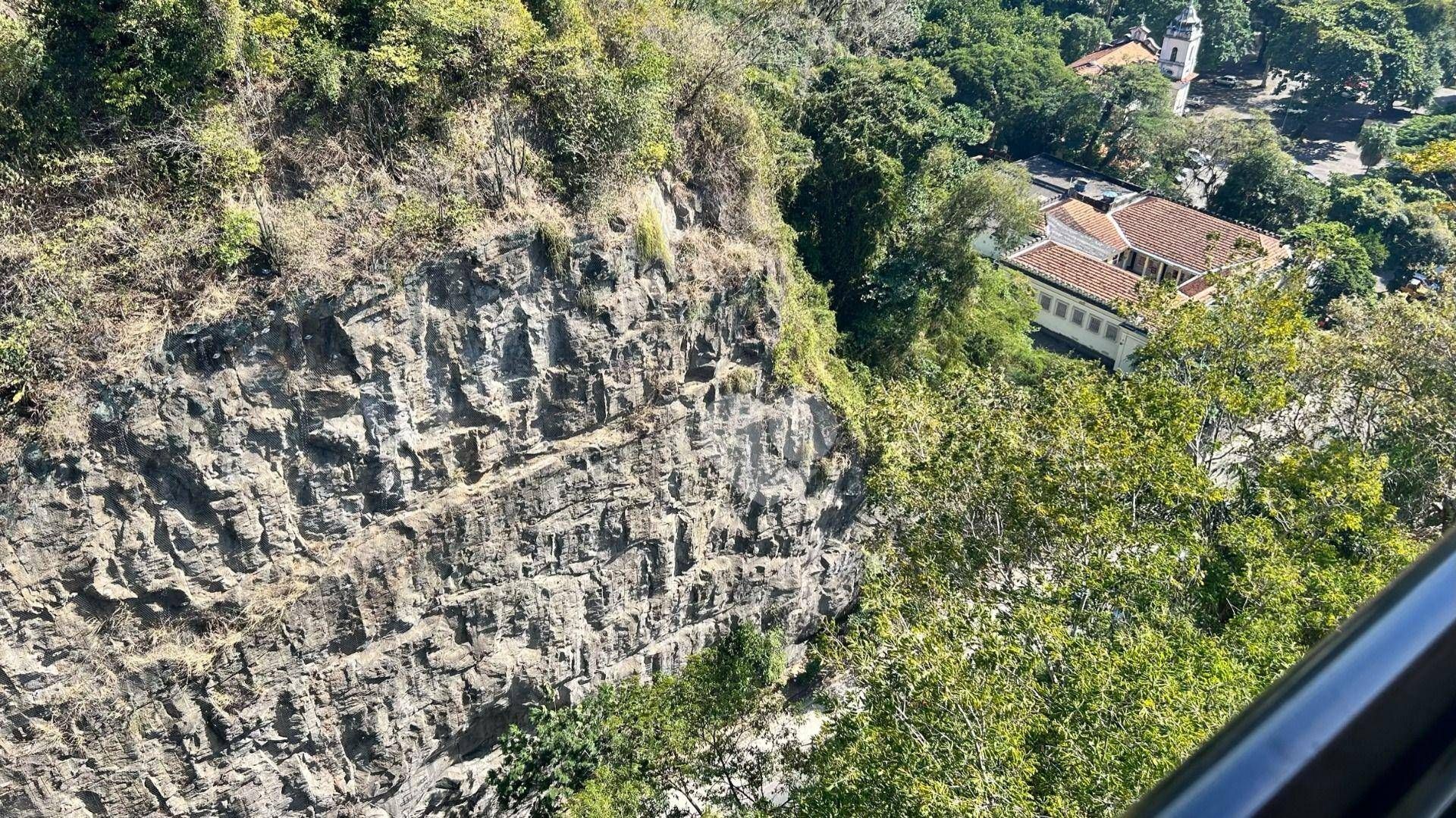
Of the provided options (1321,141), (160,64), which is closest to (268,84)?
(160,64)

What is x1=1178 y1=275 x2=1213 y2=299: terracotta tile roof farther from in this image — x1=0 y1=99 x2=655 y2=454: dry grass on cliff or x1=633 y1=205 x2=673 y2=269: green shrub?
x1=0 y1=99 x2=655 y2=454: dry grass on cliff

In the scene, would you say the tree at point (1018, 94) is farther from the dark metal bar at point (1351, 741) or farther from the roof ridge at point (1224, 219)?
the dark metal bar at point (1351, 741)

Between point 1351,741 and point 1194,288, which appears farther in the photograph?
point 1194,288

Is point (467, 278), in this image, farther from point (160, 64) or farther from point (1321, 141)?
point (1321, 141)

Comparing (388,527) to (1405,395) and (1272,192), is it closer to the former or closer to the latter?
(1405,395)

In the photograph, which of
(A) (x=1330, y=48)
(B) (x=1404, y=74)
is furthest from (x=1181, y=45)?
(B) (x=1404, y=74)

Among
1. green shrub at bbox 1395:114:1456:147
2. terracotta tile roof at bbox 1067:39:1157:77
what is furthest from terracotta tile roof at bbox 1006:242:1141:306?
green shrub at bbox 1395:114:1456:147

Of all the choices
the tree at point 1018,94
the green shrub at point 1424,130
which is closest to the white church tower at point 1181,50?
the green shrub at point 1424,130
